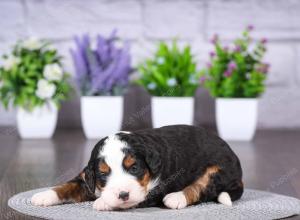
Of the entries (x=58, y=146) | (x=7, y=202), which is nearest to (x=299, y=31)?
(x=58, y=146)

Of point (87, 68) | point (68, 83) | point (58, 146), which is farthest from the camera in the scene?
point (68, 83)

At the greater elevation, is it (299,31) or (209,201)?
(299,31)

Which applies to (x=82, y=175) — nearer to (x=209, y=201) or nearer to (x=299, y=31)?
(x=209, y=201)

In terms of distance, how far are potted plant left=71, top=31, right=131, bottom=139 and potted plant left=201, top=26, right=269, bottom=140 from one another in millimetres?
408

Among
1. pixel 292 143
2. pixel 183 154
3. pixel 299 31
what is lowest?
pixel 292 143

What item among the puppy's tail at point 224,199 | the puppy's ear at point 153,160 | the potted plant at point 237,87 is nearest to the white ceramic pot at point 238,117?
the potted plant at point 237,87

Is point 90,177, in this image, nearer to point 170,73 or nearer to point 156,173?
point 156,173

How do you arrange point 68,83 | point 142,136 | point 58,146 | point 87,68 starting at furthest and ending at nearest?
point 68,83 < point 87,68 < point 58,146 < point 142,136

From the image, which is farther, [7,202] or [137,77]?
[137,77]

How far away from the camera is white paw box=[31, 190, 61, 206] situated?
1570 millimetres

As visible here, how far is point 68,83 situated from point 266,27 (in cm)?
106

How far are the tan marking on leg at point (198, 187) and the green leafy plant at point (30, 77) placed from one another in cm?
159

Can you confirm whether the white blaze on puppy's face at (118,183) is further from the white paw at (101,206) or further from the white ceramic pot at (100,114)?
the white ceramic pot at (100,114)

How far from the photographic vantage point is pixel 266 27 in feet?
11.5
